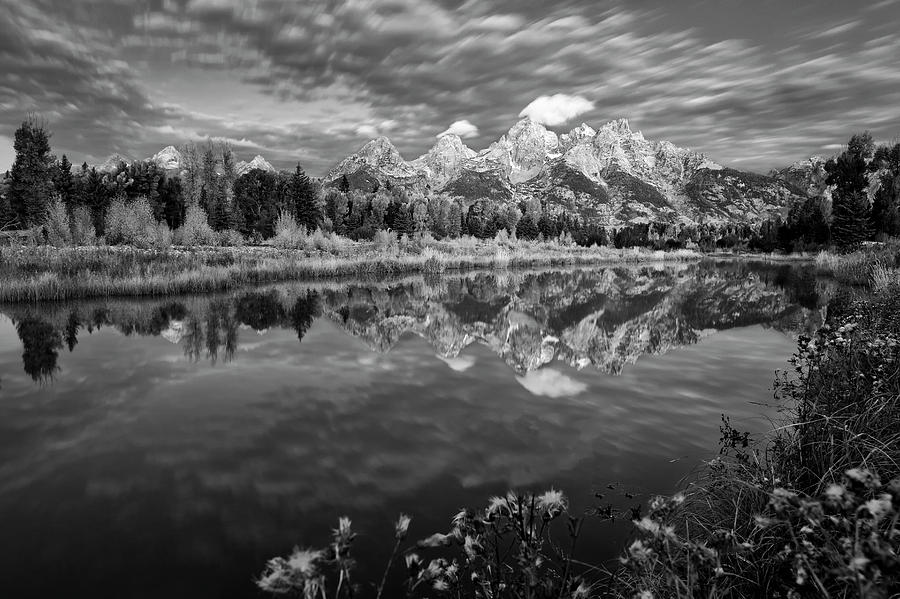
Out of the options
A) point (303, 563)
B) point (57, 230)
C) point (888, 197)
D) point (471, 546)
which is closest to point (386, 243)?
point (57, 230)

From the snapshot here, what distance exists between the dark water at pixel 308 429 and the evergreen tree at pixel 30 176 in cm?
4920

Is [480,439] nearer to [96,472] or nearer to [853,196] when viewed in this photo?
[96,472]

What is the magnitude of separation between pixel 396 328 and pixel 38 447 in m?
8.92

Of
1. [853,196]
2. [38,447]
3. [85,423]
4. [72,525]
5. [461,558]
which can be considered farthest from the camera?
[853,196]

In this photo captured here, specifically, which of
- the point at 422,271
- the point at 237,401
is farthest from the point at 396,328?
the point at 422,271

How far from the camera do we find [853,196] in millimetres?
44125

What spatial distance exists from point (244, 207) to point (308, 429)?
8378cm

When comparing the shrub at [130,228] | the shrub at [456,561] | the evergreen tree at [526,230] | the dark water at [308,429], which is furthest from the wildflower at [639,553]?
the evergreen tree at [526,230]

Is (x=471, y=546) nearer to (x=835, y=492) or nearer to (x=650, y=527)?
(x=650, y=527)

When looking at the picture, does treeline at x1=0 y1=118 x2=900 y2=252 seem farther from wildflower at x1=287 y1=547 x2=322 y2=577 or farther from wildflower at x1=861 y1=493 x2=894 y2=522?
wildflower at x1=861 y1=493 x2=894 y2=522

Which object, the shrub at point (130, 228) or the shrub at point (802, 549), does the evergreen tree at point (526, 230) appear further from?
the shrub at point (802, 549)

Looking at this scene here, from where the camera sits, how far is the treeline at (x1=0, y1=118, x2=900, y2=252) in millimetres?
41406

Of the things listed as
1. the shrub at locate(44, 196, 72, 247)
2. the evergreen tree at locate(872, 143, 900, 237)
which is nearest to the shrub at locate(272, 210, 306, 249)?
the shrub at locate(44, 196, 72, 247)

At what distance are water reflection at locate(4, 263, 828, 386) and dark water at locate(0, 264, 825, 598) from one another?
0.15 meters
